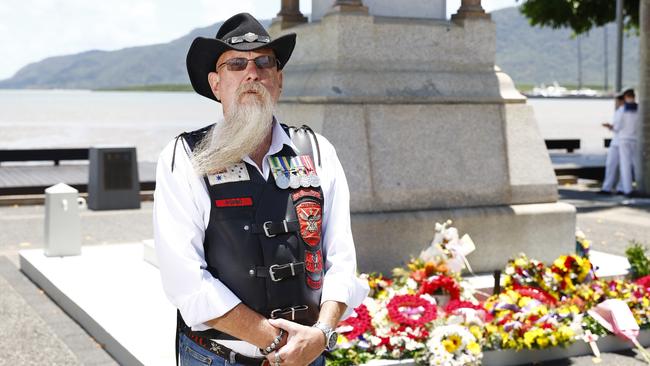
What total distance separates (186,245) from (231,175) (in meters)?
0.27

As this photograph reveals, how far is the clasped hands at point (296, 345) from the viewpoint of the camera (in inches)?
106

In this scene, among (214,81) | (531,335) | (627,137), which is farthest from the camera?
(627,137)

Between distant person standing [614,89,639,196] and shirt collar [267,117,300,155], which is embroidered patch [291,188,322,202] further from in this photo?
distant person standing [614,89,639,196]

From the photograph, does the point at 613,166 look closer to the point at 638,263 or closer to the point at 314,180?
the point at 638,263

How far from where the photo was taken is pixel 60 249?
8680 mm

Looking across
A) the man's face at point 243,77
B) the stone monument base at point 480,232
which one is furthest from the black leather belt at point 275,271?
the stone monument base at point 480,232

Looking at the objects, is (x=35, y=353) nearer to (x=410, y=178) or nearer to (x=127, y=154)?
(x=410, y=178)

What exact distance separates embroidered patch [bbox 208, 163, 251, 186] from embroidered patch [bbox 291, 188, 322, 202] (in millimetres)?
161

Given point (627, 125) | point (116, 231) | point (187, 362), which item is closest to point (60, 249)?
point (116, 231)

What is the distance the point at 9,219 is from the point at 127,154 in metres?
2.20

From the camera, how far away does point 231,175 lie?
2875mm

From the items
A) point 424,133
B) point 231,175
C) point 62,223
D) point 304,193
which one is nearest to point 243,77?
point 231,175

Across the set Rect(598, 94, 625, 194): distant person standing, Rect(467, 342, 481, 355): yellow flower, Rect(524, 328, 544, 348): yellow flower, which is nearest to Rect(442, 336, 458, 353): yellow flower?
Rect(467, 342, 481, 355): yellow flower

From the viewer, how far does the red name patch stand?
283 centimetres
